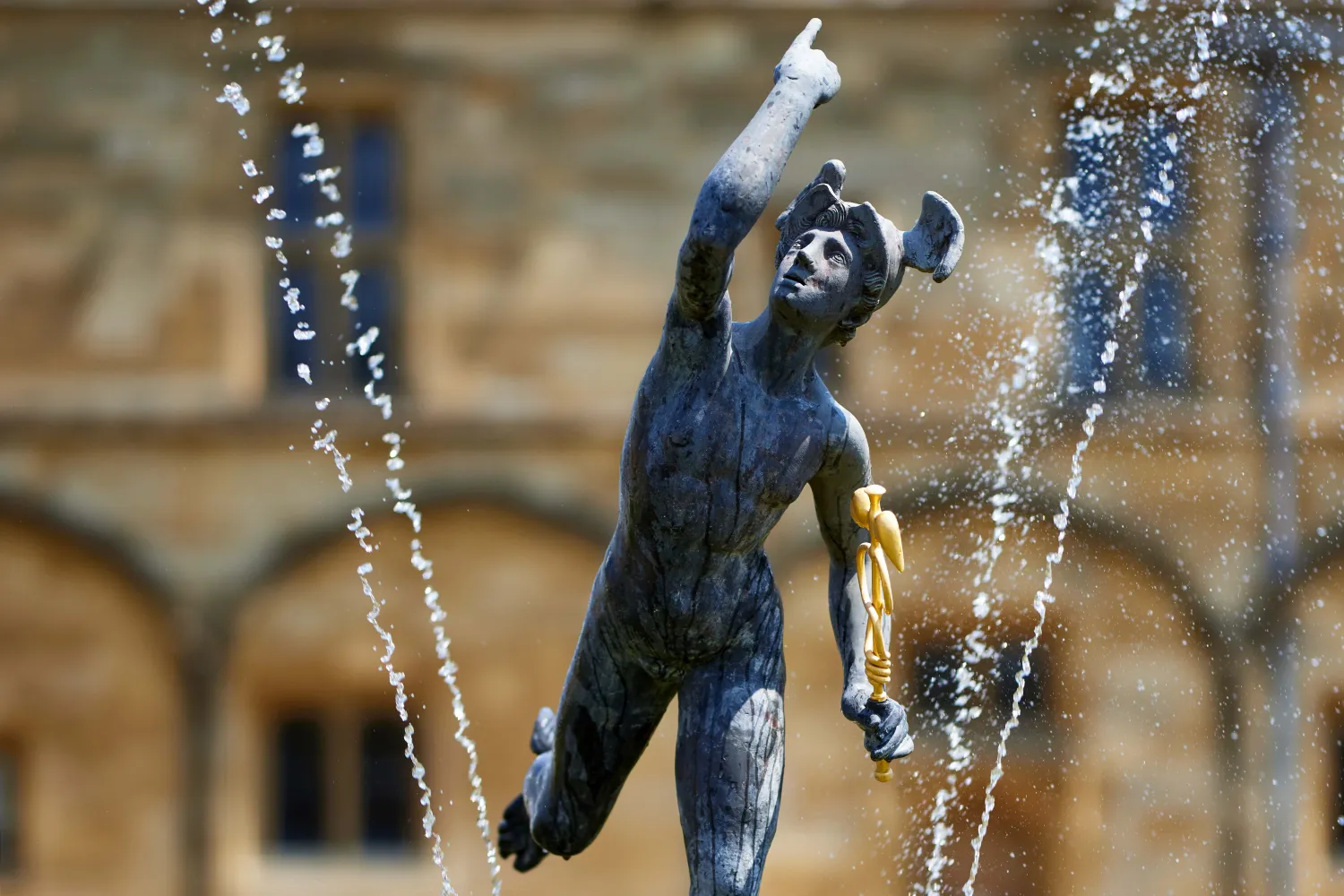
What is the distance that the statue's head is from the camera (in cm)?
380

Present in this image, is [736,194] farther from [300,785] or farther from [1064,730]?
[300,785]

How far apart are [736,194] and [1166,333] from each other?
7290 mm

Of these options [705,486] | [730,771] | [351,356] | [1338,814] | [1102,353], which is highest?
[351,356]

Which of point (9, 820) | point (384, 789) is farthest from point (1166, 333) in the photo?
point (9, 820)

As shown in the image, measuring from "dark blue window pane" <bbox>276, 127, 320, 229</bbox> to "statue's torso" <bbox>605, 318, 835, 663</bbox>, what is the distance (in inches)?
286

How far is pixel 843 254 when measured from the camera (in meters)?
3.82

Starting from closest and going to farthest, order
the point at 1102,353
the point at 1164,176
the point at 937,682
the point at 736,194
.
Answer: the point at 736,194 < the point at 937,682 < the point at 1102,353 < the point at 1164,176

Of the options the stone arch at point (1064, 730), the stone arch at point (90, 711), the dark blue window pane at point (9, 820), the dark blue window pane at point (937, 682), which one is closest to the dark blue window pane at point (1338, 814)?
the stone arch at point (1064, 730)

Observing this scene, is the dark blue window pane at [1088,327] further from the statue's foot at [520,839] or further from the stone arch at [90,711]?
the statue's foot at [520,839]

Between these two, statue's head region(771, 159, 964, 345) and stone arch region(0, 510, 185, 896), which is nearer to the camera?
statue's head region(771, 159, 964, 345)

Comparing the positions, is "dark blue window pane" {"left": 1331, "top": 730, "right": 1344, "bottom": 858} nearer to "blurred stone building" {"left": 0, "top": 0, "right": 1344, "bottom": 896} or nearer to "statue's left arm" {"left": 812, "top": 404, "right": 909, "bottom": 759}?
"blurred stone building" {"left": 0, "top": 0, "right": 1344, "bottom": 896}

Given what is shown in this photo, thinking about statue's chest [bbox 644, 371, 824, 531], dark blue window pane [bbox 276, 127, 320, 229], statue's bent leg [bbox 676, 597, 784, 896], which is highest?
dark blue window pane [bbox 276, 127, 320, 229]

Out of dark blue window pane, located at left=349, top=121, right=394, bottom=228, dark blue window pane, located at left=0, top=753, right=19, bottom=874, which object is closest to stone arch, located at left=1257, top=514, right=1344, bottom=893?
dark blue window pane, located at left=349, top=121, right=394, bottom=228

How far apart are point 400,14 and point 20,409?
296 centimetres
